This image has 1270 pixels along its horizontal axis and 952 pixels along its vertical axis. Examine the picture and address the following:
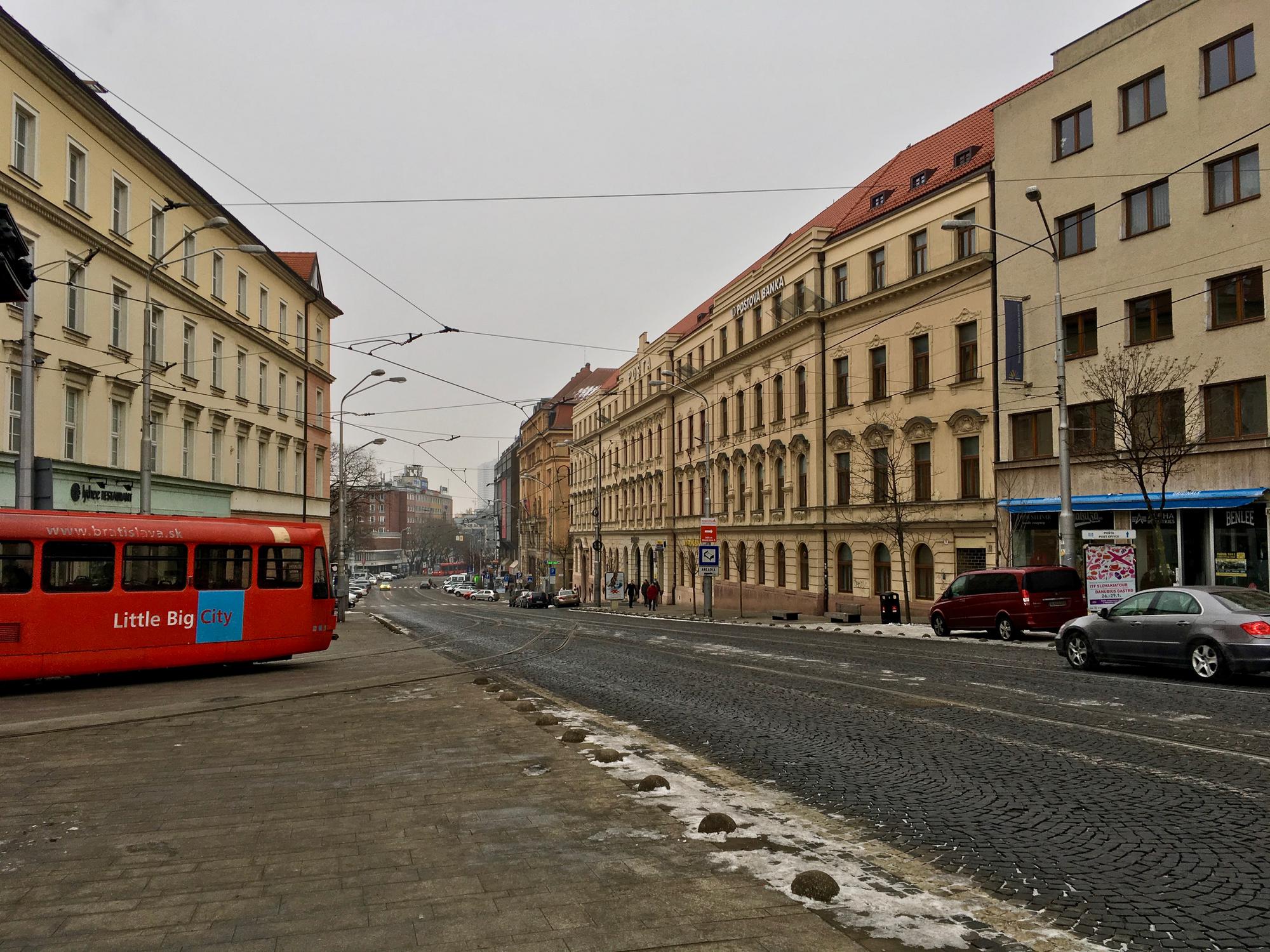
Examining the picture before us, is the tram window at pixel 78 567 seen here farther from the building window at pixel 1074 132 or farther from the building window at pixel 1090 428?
the building window at pixel 1074 132

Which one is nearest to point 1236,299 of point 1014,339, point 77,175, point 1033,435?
point 1014,339

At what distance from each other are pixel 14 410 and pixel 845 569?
95.4 ft

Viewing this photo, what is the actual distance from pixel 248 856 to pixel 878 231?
120 feet

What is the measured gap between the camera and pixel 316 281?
4856 centimetres

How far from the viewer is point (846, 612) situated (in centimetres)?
3669

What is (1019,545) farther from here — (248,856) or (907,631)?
(248,856)

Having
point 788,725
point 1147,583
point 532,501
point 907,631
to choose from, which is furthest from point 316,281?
point 532,501

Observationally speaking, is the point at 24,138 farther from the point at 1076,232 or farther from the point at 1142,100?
the point at 1142,100

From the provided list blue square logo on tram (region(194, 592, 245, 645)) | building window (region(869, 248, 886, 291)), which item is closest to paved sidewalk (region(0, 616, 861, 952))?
Answer: blue square logo on tram (region(194, 592, 245, 645))

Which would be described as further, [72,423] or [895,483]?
[895,483]

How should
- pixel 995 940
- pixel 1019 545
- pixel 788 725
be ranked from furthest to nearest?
1. pixel 1019 545
2. pixel 788 725
3. pixel 995 940

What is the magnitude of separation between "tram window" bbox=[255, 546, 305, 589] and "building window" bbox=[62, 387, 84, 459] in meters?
11.0

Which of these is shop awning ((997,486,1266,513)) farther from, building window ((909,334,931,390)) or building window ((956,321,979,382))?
building window ((909,334,931,390))

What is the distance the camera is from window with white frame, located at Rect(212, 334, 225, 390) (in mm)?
34938
